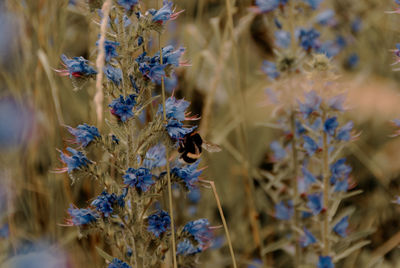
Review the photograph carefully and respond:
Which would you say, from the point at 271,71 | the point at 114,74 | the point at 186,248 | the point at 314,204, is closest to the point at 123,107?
the point at 114,74

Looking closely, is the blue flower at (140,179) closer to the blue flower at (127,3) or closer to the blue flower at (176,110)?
the blue flower at (176,110)

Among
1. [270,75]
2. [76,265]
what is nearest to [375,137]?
[270,75]

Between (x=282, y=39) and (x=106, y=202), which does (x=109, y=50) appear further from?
(x=282, y=39)

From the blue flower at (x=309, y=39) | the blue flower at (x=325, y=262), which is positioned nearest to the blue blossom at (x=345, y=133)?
the blue flower at (x=325, y=262)

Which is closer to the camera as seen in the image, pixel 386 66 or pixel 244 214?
pixel 244 214

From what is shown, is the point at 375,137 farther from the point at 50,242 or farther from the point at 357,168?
the point at 50,242

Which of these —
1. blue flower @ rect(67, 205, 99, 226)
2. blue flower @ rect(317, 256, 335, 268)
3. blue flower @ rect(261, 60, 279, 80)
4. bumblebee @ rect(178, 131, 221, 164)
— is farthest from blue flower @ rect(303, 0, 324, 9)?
blue flower @ rect(67, 205, 99, 226)

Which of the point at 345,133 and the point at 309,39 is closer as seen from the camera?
the point at 345,133
